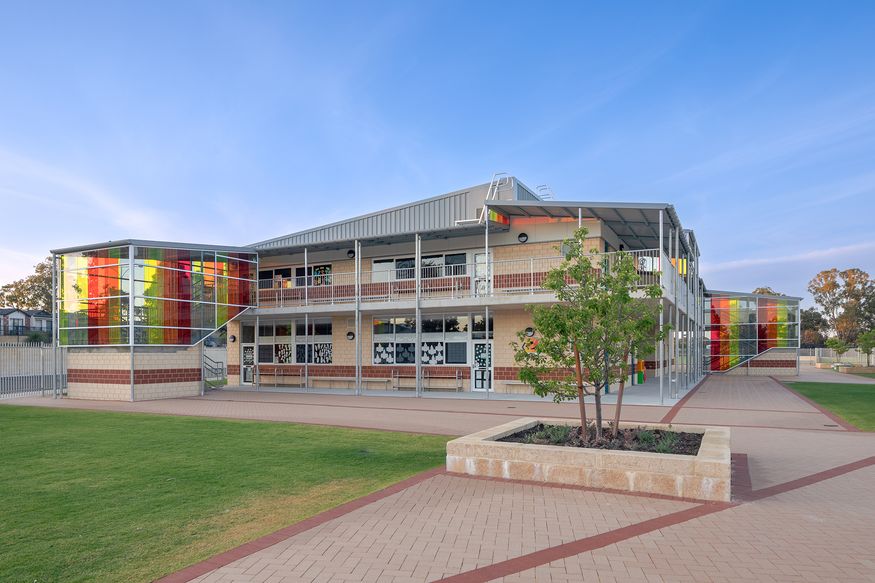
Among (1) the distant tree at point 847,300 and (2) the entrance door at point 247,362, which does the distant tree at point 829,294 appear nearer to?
(1) the distant tree at point 847,300

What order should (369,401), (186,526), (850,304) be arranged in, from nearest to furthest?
(186,526), (369,401), (850,304)

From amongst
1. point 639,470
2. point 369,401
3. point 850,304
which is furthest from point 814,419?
point 850,304

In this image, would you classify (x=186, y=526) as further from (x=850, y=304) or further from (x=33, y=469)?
(x=850, y=304)

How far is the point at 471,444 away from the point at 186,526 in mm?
3653

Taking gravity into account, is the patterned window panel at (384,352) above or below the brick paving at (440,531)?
above

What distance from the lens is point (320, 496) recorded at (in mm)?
7277

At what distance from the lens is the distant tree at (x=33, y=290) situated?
6138cm

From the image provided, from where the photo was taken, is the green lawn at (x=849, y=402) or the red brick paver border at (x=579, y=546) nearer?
the red brick paver border at (x=579, y=546)

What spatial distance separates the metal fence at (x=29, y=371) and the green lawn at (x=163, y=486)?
12510 millimetres

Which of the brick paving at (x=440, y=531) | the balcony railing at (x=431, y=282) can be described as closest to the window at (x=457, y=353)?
the balcony railing at (x=431, y=282)

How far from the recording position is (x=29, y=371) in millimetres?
25422

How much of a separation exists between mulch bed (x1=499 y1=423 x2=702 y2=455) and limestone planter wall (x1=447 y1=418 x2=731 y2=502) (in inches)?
12.8

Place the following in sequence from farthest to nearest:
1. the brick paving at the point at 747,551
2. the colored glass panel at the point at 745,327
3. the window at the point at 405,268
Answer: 1. the colored glass panel at the point at 745,327
2. the window at the point at 405,268
3. the brick paving at the point at 747,551

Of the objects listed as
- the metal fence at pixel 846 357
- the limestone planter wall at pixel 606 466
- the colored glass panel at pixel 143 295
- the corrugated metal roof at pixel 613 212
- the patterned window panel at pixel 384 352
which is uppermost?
the corrugated metal roof at pixel 613 212
